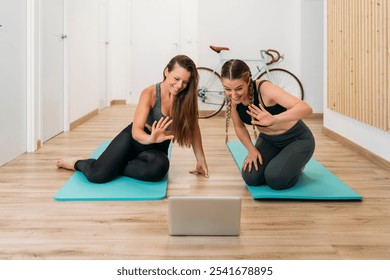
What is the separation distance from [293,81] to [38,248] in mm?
5541

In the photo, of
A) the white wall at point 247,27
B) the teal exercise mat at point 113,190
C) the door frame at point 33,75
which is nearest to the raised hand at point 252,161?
the teal exercise mat at point 113,190

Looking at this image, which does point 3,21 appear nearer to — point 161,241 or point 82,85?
point 161,241

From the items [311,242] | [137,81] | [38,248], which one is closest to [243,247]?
[311,242]

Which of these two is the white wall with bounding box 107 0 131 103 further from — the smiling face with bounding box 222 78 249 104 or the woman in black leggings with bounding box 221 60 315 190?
the smiling face with bounding box 222 78 249 104

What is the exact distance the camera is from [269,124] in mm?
2887

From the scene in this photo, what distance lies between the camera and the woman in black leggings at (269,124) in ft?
9.46

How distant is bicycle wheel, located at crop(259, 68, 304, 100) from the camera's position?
281 inches

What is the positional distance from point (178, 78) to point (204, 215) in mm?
1033

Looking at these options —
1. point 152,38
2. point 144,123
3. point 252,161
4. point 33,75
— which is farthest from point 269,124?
point 152,38

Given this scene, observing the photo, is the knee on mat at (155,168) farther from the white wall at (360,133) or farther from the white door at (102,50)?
the white door at (102,50)

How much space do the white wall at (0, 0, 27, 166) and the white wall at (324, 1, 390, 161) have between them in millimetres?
2767

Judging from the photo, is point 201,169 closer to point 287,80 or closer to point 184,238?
point 184,238

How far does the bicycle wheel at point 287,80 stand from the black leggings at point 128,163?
4.08 m

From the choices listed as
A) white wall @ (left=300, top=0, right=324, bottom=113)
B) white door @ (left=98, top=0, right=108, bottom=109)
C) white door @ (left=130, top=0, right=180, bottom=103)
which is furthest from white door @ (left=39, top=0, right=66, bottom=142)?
white door @ (left=130, top=0, right=180, bottom=103)
